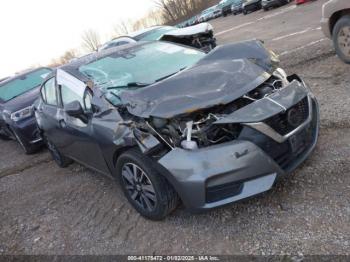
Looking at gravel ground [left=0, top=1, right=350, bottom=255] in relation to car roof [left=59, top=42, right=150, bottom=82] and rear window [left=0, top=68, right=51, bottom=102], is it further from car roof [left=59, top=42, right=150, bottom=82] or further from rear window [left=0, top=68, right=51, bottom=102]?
rear window [left=0, top=68, right=51, bottom=102]

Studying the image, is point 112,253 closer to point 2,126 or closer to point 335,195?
point 335,195

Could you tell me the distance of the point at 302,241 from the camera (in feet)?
8.98

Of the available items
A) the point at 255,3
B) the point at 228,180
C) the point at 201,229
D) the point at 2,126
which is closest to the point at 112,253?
the point at 201,229

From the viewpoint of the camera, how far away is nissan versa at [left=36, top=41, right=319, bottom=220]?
290 cm

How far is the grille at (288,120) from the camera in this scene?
2.98m

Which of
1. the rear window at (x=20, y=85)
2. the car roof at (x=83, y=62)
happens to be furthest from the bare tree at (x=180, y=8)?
the car roof at (x=83, y=62)

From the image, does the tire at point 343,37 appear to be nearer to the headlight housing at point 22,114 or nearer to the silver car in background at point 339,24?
the silver car in background at point 339,24

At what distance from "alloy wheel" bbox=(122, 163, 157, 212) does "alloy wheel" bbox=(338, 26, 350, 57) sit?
13.5 feet

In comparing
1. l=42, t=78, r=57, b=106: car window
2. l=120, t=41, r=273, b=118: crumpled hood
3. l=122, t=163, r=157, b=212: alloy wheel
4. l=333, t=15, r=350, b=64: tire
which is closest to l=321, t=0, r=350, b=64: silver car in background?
l=333, t=15, r=350, b=64: tire

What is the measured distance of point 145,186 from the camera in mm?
3395

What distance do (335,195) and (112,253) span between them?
196 centimetres

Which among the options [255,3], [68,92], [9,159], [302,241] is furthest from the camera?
[255,3]

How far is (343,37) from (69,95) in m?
4.17

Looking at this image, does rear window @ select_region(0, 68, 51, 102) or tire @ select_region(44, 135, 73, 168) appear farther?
rear window @ select_region(0, 68, 51, 102)
